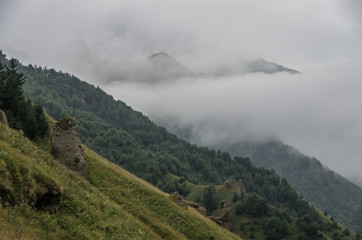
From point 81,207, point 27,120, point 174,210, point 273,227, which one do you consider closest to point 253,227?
point 273,227

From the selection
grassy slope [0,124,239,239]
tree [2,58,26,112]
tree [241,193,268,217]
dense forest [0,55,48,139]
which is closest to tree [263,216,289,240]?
tree [241,193,268,217]

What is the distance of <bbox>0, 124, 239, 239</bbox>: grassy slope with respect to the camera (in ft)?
59.5

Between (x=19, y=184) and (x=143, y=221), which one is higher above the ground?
(x=19, y=184)

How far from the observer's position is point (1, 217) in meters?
16.2

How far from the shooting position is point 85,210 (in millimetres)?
24219

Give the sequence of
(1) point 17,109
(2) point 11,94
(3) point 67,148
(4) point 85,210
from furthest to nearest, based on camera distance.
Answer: (1) point 17,109
(2) point 11,94
(3) point 67,148
(4) point 85,210

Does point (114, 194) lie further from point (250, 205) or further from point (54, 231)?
point (250, 205)

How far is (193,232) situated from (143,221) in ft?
29.8

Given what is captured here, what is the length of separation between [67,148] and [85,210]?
21.8m

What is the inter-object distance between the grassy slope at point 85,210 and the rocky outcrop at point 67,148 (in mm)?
3575

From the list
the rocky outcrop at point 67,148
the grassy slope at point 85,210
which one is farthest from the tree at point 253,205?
the rocky outcrop at point 67,148

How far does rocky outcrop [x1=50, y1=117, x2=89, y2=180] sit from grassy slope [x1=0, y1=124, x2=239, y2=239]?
3.57 m

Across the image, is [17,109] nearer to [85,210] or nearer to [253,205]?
[85,210]

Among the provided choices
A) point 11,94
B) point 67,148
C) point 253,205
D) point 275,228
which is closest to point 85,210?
point 67,148
